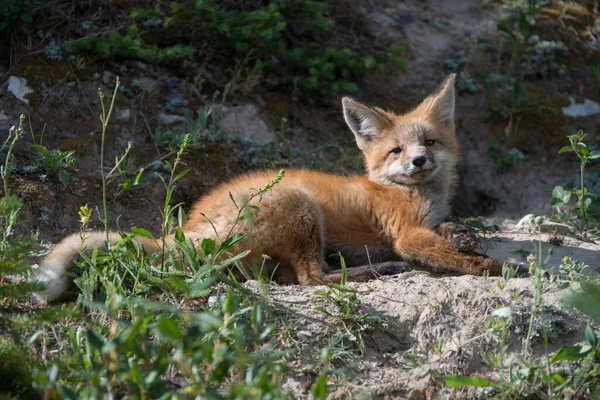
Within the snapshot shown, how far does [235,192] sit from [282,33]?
3.26 m

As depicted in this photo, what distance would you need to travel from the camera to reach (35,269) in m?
3.73

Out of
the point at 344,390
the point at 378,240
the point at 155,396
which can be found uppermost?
the point at 155,396

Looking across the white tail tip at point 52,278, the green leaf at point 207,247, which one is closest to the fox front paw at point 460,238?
the green leaf at point 207,247

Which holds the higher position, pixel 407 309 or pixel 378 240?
pixel 407 309

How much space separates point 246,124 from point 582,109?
410 centimetres

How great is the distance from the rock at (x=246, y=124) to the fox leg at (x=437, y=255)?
2.43 meters

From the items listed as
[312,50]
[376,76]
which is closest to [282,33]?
[312,50]

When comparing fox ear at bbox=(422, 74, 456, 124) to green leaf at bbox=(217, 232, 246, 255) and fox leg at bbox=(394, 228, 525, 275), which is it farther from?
green leaf at bbox=(217, 232, 246, 255)

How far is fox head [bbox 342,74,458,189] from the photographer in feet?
16.6

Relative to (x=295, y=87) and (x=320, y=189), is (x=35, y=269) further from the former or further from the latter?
(x=295, y=87)

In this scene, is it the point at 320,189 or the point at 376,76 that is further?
the point at 376,76

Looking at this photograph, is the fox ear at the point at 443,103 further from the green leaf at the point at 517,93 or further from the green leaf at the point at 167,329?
the green leaf at the point at 167,329

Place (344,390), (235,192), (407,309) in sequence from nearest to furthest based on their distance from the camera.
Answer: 1. (344,390)
2. (407,309)
3. (235,192)

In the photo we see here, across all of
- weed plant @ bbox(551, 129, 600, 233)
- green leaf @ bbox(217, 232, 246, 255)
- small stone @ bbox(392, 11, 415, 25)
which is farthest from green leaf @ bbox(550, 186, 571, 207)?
small stone @ bbox(392, 11, 415, 25)
